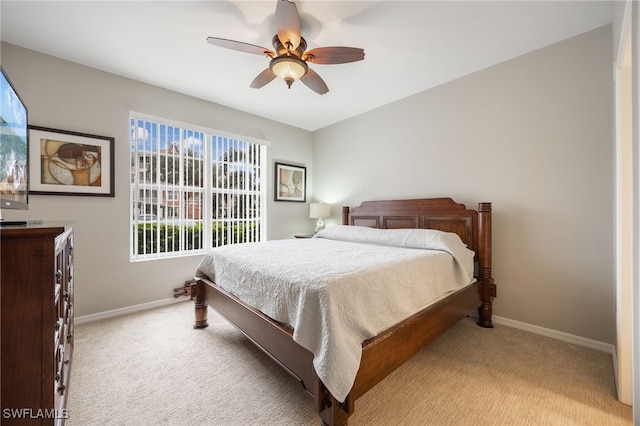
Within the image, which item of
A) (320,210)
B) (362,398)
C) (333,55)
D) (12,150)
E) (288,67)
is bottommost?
(362,398)

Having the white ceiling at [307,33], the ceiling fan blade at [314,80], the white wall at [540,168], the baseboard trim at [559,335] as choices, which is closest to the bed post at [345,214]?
the white wall at [540,168]

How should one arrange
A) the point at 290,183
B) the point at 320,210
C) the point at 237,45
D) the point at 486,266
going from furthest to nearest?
the point at 290,183
the point at 320,210
the point at 486,266
the point at 237,45

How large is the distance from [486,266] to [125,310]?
3830 millimetres

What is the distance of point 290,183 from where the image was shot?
441cm

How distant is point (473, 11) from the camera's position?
75.5 inches

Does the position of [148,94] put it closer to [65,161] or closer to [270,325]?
[65,161]

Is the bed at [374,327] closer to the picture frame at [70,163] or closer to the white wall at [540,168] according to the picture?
the white wall at [540,168]

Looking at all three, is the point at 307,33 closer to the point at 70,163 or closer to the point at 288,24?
the point at 288,24

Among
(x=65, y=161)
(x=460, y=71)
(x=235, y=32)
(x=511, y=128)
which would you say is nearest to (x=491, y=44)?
(x=460, y=71)

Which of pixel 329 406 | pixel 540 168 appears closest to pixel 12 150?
pixel 329 406

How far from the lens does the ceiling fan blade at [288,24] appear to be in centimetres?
163

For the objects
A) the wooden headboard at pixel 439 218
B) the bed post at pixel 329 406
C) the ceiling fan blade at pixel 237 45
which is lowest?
the bed post at pixel 329 406

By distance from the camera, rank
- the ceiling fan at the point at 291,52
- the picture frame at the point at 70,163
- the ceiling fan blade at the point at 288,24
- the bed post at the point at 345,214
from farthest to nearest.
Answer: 1. the bed post at the point at 345,214
2. the picture frame at the point at 70,163
3. the ceiling fan at the point at 291,52
4. the ceiling fan blade at the point at 288,24

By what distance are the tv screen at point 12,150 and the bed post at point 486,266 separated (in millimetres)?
3258
